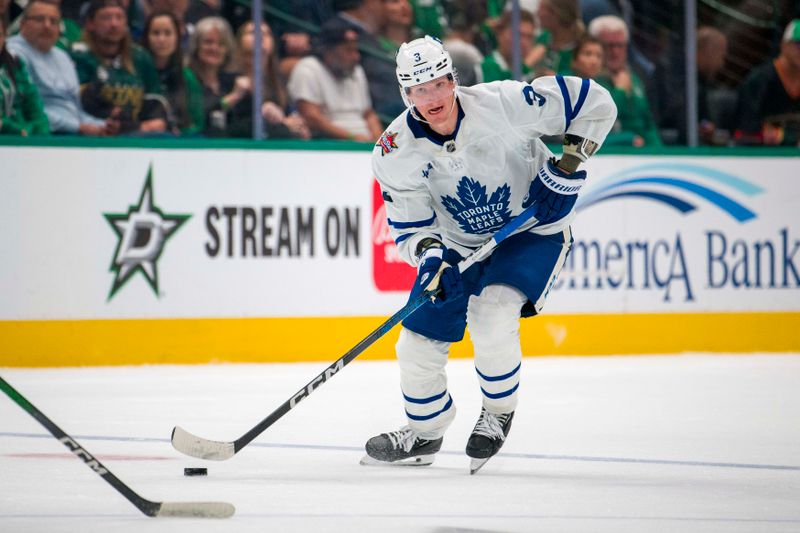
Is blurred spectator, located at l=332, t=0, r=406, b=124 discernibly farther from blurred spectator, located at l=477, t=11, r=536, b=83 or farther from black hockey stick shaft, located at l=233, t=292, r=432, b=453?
black hockey stick shaft, located at l=233, t=292, r=432, b=453

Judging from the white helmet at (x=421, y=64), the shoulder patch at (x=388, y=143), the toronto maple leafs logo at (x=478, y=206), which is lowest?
the toronto maple leafs logo at (x=478, y=206)

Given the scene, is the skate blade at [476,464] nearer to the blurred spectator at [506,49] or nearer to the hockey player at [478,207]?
the hockey player at [478,207]

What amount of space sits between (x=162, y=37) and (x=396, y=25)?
123 centimetres

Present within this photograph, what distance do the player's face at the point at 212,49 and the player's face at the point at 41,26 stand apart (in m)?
0.69

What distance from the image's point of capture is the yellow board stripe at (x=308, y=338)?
5.89m

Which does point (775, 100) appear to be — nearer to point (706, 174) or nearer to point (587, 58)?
point (706, 174)

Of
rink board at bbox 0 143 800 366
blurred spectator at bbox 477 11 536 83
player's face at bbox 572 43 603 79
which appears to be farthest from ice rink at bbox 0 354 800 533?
player's face at bbox 572 43 603 79

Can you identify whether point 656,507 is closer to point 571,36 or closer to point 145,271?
point 145,271

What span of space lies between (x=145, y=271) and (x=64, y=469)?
2829 mm

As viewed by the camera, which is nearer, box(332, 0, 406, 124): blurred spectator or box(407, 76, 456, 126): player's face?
box(407, 76, 456, 126): player's face

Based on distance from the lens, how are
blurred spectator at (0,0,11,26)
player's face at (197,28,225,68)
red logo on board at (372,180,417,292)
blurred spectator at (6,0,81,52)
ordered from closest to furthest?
blurred spectator at (0,0,11,26) < blurred spectator at (6,0,81,52) < player's face at (197,28,225,68) < red logo on board at (372,180,417,292)

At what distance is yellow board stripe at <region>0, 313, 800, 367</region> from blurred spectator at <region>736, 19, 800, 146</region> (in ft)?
3.39

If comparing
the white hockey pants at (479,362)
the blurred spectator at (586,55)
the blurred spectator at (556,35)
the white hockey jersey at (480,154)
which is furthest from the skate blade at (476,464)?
the blurred spectator at (586,55)

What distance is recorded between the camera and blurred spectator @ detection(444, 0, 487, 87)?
6652 millimetres
